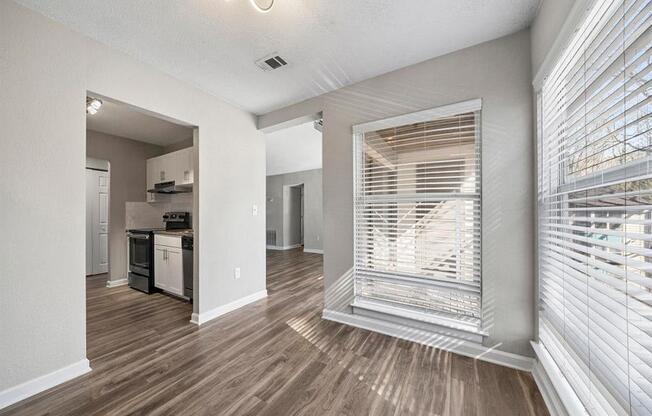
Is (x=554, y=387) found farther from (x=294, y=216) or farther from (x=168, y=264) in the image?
(x=294, y=216)

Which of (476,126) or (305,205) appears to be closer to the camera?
(476,126)

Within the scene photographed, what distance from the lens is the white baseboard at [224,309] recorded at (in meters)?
2.70

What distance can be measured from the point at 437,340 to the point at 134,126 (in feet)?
15.5

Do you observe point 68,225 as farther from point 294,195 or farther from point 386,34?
point 294,195

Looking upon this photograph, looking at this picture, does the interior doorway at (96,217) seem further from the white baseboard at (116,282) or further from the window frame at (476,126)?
the window frame at (476,126)

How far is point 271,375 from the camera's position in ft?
5.96

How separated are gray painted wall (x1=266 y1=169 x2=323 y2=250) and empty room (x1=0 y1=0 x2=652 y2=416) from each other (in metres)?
4.81

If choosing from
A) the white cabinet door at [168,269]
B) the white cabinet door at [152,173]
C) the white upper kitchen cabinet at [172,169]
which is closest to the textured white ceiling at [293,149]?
the white upper kitchen cabinet at [172,169]

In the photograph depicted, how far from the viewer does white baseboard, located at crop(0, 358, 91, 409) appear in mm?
1553

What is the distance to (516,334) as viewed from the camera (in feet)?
6.13

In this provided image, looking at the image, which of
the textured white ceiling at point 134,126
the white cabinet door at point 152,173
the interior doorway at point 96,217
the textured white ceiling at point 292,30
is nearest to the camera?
the textured white ceiling at point 292,30

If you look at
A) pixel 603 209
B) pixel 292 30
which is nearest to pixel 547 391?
pixel 603 209

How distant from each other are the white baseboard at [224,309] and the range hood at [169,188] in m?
1.94

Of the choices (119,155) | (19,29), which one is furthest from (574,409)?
(119,155)
